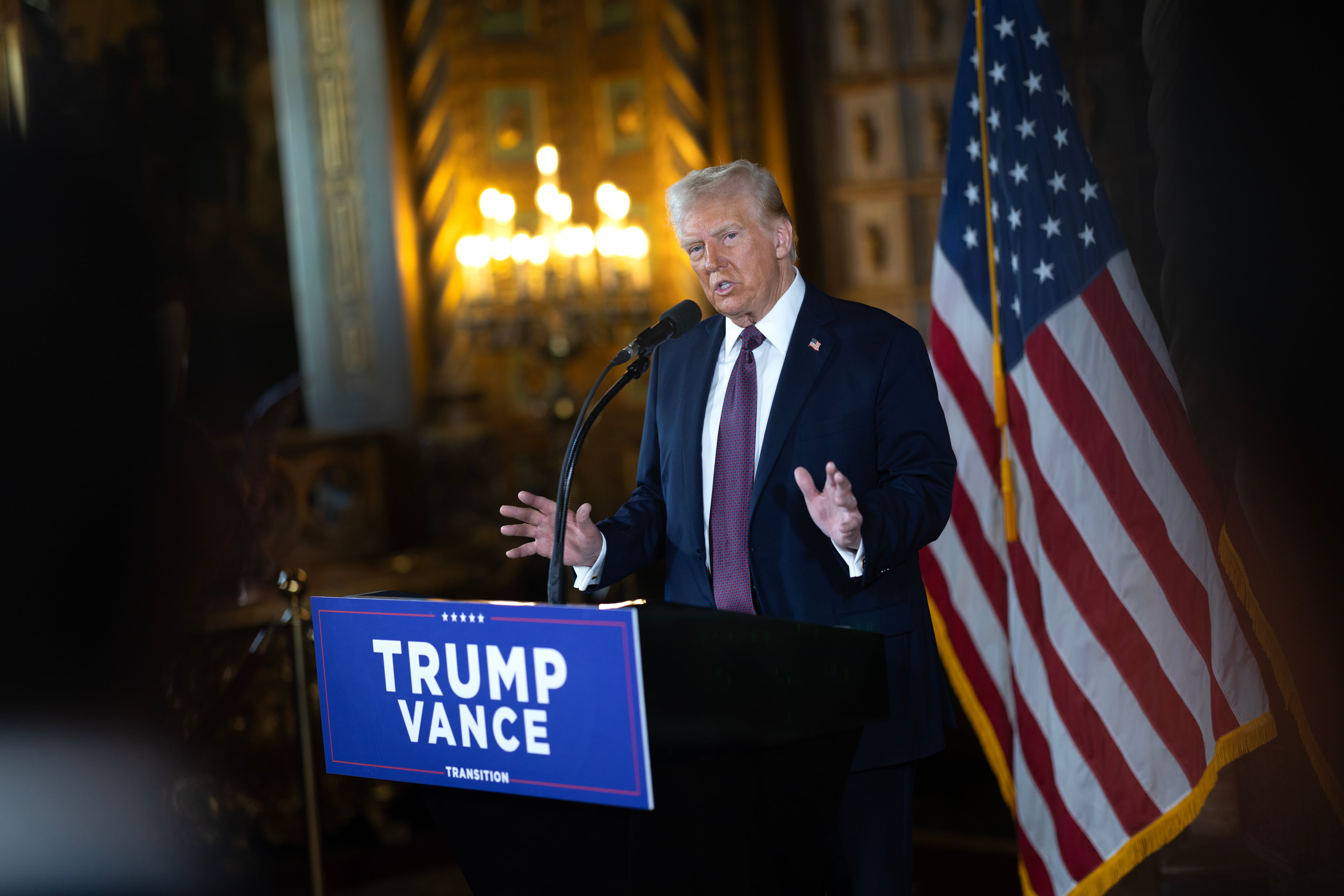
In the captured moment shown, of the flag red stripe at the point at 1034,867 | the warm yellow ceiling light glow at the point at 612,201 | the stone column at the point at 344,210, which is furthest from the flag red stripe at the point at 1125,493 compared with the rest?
the stone column at the point at 344,210

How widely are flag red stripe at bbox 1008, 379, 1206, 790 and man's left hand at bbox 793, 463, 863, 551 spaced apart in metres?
1.20

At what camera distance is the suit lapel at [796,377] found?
1.84 metres

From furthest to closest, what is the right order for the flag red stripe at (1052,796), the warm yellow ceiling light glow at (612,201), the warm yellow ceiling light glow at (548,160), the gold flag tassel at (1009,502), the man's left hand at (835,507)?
the warm yellow ceiling light glow at (548,160) < the warm yellow ceiling light glow at (612,201) < the gold flag tassel at (1009,502) < the flag red stripe at (1052,796) < the man's left hand at (835,507)

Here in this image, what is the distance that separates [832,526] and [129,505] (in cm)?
184

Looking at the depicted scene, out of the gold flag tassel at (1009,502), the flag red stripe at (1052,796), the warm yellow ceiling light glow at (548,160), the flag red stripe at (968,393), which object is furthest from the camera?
the warm yellow ceiling light glow at (548,160)

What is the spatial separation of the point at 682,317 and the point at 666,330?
0.06 meters

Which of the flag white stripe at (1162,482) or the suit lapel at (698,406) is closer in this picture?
the suit lapel at (698,406)

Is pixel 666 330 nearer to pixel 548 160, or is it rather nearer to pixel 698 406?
pixel 698 406

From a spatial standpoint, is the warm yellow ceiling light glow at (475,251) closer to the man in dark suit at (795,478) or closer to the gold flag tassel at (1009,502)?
the gold flag tassel at (1009,502)

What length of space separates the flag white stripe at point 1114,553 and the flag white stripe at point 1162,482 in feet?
0.18

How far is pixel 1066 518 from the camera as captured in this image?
8.70 ft

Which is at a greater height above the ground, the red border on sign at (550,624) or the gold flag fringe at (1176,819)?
the red border on sign at (550,624)

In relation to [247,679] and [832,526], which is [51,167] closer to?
[247,679]

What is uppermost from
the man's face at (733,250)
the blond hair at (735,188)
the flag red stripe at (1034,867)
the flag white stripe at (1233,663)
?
the blond hair at (735,188)
